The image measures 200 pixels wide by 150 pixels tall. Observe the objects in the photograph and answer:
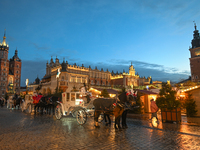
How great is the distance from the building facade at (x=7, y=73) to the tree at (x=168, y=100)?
89.5 metres

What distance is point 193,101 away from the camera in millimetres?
14328

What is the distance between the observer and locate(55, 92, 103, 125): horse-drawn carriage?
9953 millimetres

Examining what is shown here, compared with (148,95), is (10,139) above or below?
below

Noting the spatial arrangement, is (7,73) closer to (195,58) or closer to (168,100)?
(195,58)

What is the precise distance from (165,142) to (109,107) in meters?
3.55

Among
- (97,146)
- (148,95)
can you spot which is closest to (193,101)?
(148,95)

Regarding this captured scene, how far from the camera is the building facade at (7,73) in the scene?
3270 inches

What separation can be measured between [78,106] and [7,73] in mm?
90462

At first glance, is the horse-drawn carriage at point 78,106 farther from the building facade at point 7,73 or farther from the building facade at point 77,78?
the building facade at point 7,73

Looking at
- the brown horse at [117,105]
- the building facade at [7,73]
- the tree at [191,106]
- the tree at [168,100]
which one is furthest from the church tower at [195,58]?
the building facade at [7,73]

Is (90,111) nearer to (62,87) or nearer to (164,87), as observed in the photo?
(164,87)

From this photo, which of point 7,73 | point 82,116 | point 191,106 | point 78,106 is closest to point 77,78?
point 191,106

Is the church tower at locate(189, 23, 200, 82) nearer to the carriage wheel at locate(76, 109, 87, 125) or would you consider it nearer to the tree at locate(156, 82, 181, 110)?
the tree at locate(156, 82, 181, 110)

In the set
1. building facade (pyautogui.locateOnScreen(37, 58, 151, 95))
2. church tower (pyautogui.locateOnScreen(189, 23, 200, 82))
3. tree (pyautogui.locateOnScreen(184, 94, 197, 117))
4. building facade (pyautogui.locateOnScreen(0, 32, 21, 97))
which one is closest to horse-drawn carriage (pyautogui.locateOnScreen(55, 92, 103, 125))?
tree (pyautogui.locateOnScreen(184, 94, 197, 117))
